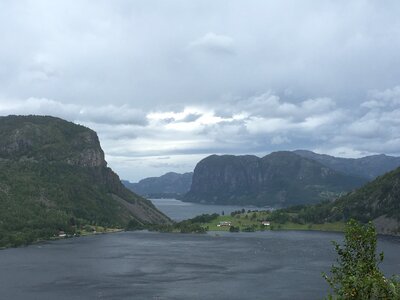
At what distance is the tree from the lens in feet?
139

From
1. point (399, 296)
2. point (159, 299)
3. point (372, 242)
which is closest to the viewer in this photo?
point (399, 296)

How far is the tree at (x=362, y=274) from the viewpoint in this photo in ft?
139

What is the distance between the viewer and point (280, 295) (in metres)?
199

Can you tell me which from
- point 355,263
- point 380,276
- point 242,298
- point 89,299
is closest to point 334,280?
point 355,263

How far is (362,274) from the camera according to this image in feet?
150

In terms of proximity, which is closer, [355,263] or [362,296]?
[362,296]

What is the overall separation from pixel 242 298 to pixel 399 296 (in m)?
160

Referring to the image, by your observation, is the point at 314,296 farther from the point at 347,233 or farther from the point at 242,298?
the point at 347,233

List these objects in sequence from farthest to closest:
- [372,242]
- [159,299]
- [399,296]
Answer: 1. [159,299]
2. [372,242]
3. [399,296]

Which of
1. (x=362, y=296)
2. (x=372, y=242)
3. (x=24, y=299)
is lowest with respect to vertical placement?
(x=24, y=299)

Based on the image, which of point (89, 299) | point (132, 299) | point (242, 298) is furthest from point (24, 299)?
point (242, 298)

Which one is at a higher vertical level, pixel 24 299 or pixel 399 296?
pixel 399 296

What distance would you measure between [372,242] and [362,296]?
7.28m

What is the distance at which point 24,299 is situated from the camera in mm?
198500
